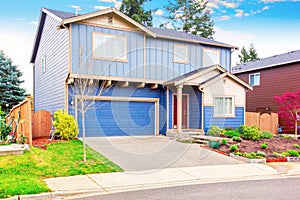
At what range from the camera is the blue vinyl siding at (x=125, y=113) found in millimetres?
13867

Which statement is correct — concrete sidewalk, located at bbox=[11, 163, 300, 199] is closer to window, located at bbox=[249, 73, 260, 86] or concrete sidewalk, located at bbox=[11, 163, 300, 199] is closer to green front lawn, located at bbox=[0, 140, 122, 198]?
green front lawn, located at bbox=[0, 140, 122, 198]

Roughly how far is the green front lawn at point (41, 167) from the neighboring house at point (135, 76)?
4745 millimetres

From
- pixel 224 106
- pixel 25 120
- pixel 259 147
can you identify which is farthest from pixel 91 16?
pixel 259 147

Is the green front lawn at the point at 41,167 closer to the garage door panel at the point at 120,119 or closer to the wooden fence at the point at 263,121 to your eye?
the garage door panel at the point at 120,119

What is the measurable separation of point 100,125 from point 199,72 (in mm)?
6138

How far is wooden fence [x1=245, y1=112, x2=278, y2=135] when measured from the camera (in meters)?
16.8

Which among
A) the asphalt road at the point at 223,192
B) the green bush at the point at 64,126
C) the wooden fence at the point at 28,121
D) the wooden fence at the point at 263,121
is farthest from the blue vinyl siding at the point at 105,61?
the asphalt road at the point at 223,192

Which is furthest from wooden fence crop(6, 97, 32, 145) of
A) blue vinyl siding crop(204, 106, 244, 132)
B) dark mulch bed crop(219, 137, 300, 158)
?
blue vinyl siding crop(204, 106, 244, 132)

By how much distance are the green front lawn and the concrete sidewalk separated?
1.05 ft

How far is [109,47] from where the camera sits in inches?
547

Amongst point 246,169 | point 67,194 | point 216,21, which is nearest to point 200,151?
point 246,169

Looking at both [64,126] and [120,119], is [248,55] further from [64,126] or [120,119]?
[64,126]

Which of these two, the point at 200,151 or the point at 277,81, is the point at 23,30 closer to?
the point at 200,151

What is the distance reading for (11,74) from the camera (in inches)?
790
